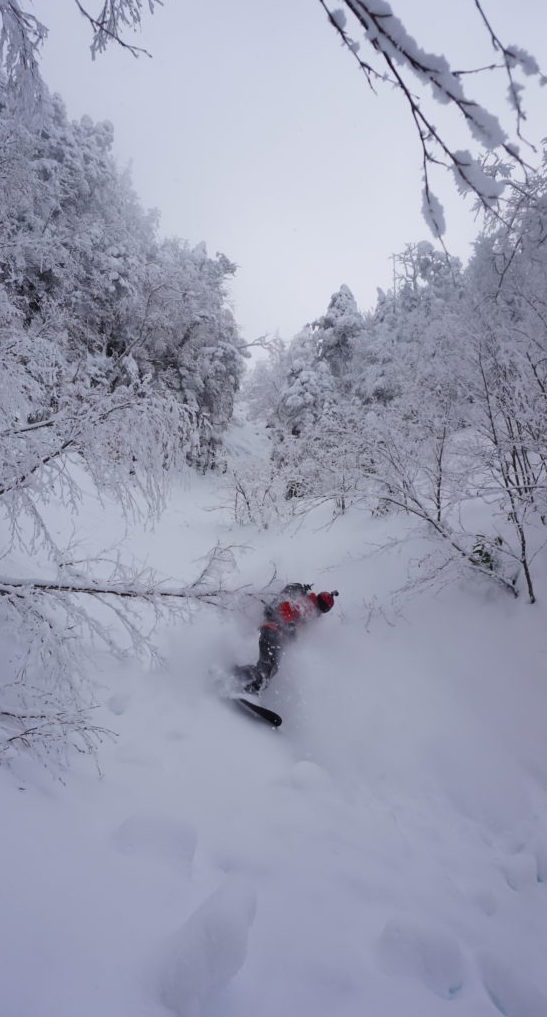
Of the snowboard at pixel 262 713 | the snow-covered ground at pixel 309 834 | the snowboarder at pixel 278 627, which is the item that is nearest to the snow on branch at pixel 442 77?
the snow-covered ground at pixel 309 834

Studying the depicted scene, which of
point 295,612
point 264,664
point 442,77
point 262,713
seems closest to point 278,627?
point 295,612

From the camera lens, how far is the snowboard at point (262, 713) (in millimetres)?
4473

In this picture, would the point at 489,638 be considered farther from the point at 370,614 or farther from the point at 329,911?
the point at 329,911

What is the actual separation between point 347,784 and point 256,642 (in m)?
2.35

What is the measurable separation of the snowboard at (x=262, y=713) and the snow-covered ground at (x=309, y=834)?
0.13 meters

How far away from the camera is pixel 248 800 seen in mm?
3201

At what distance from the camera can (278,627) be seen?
538cm

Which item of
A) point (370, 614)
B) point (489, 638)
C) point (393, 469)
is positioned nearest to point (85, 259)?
point (393, 469)

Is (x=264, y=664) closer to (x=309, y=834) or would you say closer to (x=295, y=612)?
(x=295, y=612)

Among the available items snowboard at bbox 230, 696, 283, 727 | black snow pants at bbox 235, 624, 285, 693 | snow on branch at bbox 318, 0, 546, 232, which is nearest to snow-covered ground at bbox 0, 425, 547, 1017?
snowboard at bbox 230, 696, 283, 727

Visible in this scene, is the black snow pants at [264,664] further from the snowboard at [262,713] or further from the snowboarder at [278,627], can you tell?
the snowboard at [262,713]

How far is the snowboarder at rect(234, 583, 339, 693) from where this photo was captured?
4.97 metres

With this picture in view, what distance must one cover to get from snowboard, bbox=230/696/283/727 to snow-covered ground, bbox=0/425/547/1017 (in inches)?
5.3

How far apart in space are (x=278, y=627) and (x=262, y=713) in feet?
3.76
